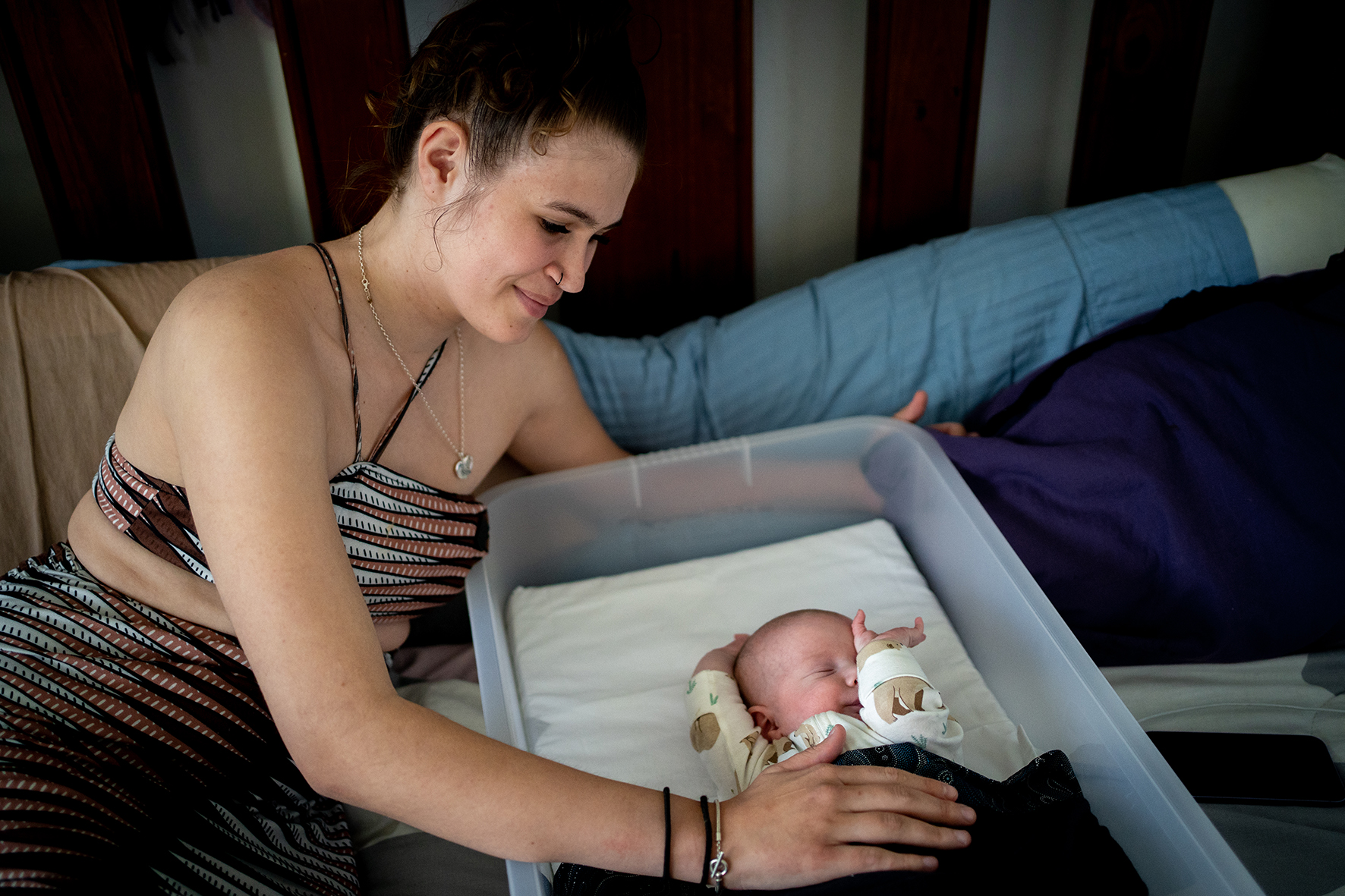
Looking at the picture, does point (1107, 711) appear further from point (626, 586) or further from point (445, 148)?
point (445, 148)

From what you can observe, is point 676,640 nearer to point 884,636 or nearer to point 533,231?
point 884,636

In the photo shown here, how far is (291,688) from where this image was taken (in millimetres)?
820

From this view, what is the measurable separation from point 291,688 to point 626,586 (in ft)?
2.32

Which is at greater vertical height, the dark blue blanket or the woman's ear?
the woman's ear

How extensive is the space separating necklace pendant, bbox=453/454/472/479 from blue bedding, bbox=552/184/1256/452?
0.35 m

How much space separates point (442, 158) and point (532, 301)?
0.58 ft

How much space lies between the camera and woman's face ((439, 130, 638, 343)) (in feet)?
3.10

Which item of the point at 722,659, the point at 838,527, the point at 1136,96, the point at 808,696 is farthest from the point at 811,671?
the point at 1136,96

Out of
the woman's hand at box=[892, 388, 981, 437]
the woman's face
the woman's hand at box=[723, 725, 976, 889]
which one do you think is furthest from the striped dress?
the woman's hand at box=[892, 388, 981, 437]

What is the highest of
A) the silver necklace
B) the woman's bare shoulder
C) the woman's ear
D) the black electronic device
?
the woman's ear

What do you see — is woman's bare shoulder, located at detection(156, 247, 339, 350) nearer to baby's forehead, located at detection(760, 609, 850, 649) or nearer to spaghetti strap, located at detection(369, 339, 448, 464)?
spaghetti strap, located at detection(369, 339, 448, 464)

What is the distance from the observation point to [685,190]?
1.60m

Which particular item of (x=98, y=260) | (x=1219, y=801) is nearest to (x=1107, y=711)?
(x=1219, y=801)

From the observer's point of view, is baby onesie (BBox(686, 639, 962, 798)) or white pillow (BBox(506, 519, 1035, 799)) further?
white pillow (BBox(506, 519, 1035, 799))
